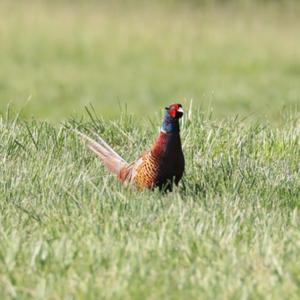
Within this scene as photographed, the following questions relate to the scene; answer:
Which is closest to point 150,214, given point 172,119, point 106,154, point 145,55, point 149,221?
point 149,221

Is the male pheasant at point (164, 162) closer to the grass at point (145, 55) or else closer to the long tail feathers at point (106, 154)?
the long tail feathers at point (106, 154)

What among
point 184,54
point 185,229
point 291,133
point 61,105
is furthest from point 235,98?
point 185,229

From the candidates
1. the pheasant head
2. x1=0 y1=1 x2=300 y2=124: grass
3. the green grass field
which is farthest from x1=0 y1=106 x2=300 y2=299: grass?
x1=0 y1=1 x2=300 y2=124: grass

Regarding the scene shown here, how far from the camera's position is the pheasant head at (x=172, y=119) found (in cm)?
549

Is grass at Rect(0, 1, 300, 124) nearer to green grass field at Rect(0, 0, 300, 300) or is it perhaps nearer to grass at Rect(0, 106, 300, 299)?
green grass field at Rect(0, 0, 300, 300)

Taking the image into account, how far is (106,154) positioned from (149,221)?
39.9 inches

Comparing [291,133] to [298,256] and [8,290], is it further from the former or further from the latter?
[8,290]

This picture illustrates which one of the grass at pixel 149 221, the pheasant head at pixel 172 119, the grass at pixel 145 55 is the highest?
the grass at pixel 145 55

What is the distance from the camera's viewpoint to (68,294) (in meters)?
4.10

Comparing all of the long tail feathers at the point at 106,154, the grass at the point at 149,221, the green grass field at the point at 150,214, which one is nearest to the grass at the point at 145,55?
the green grass field at the point at 150,214

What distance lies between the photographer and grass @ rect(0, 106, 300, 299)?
166 inches

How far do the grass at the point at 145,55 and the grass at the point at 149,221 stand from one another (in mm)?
7024

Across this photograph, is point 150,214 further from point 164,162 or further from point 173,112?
point 173,112

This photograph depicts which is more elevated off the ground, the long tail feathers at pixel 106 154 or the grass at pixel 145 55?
the grass at pixel 145 55
